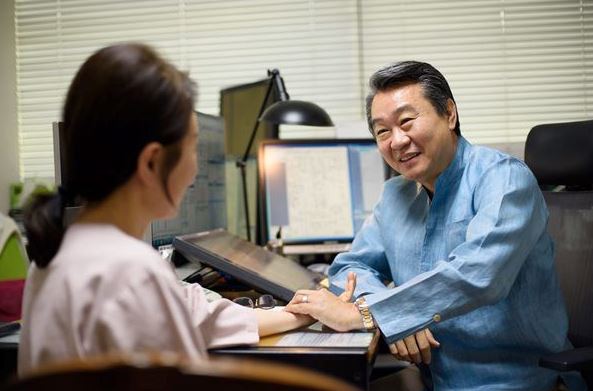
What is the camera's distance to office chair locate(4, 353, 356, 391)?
1.49 feet

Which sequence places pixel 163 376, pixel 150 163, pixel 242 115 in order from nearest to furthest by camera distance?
pixel 163 376, pixel 150 163, pixel 242 115

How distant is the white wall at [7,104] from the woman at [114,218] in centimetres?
278

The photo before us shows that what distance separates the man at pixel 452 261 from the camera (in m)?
1.35

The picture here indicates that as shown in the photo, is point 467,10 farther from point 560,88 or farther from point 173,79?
point 173,79

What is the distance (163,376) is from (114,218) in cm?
37

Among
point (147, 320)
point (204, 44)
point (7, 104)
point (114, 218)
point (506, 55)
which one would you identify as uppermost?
point (204, 44)

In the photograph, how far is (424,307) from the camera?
4.46ft

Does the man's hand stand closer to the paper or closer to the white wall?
the paper

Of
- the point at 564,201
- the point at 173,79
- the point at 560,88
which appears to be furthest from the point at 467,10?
the point at 173,79

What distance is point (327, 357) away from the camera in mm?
1082

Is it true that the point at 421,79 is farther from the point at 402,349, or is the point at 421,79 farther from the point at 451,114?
the point at 402,349

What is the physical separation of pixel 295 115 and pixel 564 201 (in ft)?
3.23

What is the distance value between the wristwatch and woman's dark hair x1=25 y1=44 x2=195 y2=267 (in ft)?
2.18

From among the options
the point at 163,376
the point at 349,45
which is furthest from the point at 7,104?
the point at 163,376
